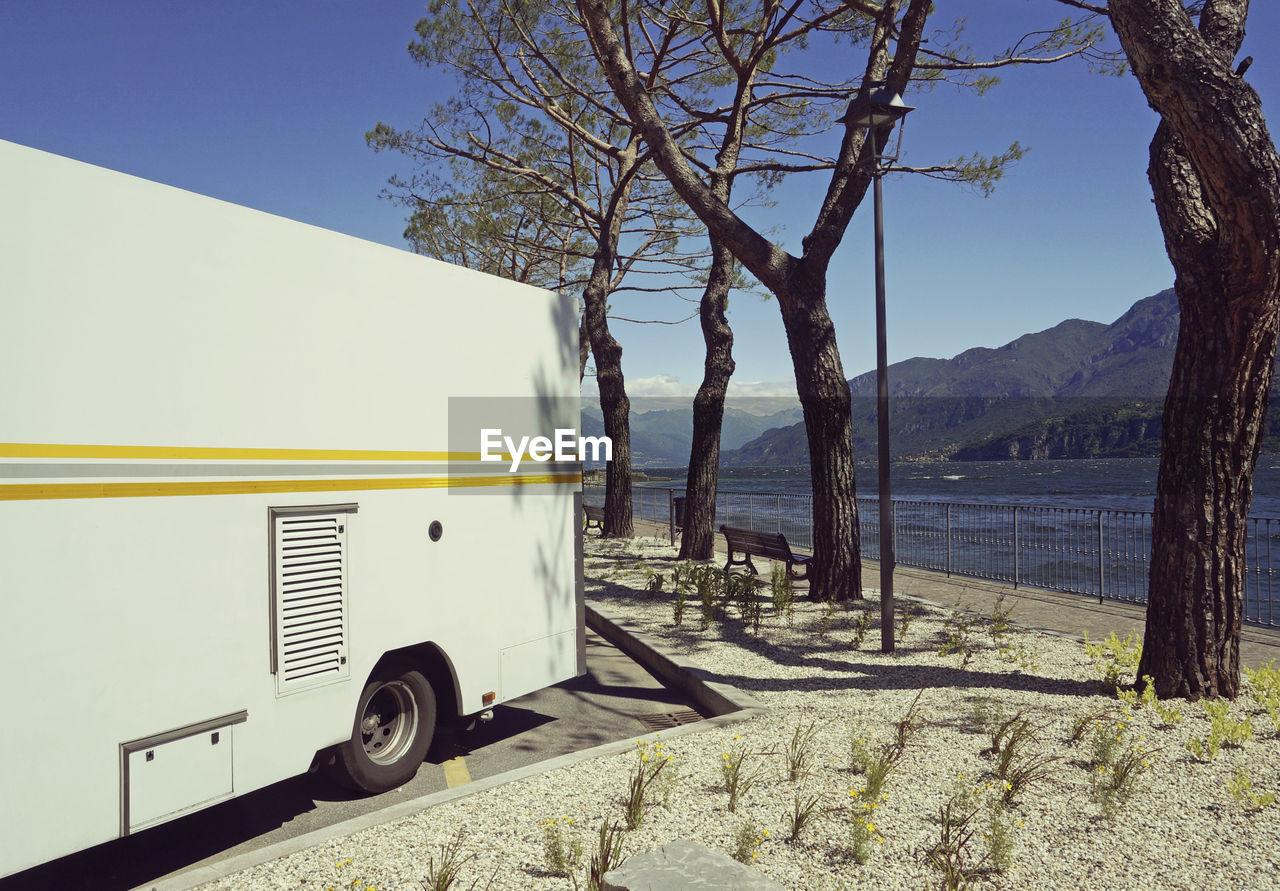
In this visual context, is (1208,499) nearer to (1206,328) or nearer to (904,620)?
(1206,328)

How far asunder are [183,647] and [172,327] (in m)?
1.46

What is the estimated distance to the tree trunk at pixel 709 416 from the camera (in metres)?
14.4

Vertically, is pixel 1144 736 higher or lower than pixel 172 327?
lower

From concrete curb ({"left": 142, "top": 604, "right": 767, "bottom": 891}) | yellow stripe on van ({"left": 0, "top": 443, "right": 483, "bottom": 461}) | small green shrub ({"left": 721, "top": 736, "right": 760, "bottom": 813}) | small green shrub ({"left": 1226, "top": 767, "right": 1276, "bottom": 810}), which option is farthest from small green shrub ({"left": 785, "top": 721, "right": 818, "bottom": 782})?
yellow stripe on van ({"left": 0, "top": 443, "right": 483, "bottom": 461})

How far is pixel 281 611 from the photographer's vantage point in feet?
13.5

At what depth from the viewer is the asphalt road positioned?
412cm

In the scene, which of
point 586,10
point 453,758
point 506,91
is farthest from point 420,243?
point 453,758

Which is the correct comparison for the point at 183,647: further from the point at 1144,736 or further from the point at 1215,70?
the point at 1215,70

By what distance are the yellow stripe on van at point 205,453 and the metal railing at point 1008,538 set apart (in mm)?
8908

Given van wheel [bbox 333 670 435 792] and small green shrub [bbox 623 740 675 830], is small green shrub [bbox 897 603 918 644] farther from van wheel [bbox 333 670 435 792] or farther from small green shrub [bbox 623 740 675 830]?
van wheel [bbox 333 670 435 792]

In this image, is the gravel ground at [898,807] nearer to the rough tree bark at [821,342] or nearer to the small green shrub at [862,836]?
the small green shrub at [862,836]

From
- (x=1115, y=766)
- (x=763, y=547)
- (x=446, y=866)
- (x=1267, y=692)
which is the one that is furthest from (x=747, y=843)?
(x=763, y=547)

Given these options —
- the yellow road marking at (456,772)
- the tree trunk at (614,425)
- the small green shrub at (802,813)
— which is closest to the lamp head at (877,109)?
the small green shrub at (802,813)

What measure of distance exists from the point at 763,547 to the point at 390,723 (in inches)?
297
